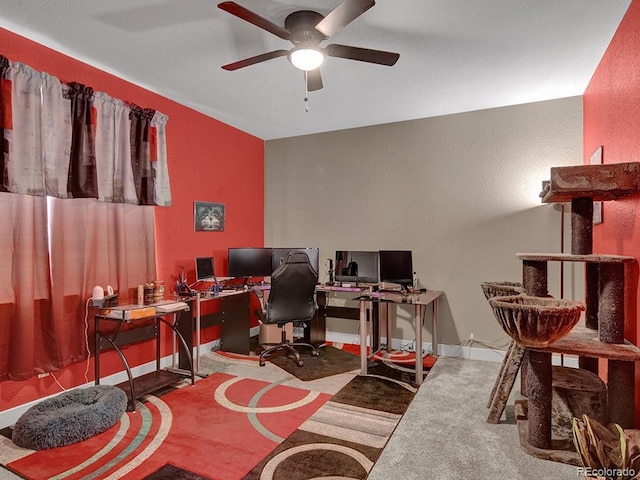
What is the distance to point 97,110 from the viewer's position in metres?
3.07

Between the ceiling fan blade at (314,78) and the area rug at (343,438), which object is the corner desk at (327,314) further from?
the ceiling fan blade at (314,78)

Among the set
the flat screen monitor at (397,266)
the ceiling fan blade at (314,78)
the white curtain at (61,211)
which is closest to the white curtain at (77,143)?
the white curtain at (61,211)

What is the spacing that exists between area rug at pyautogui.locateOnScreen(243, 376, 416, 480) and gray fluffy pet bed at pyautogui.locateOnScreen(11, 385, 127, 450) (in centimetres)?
116

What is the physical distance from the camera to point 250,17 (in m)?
2.04

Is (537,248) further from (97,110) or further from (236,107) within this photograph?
(97,110)

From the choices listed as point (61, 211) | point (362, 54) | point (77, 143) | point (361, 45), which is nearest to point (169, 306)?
point (61, 211)

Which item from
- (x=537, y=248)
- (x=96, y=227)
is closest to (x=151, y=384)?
(x=96, y=227)

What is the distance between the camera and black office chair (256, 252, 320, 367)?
3652 mm

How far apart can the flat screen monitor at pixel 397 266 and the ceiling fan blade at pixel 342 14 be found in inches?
97.7

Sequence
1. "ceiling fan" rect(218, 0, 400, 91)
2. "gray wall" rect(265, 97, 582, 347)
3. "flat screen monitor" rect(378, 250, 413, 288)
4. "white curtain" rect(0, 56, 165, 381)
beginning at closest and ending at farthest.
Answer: "ceiling fan" rect(218, 0, 400, 91), "white curtain" rect(0, 56, 165, 381), "gray wall" rect(265, 97, 582, 347), "flat screen monitor" rect(378, 250, 413, 288)

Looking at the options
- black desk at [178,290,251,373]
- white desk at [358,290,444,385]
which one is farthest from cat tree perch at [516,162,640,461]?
black desk at [178,290,251,373]

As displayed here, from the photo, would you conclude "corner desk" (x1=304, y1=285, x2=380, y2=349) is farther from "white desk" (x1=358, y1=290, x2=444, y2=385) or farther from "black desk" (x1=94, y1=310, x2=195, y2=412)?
"black desk" (x1=94, y1=310, x2=195, y2=412)

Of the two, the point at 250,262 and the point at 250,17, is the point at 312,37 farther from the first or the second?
the point at 250,262

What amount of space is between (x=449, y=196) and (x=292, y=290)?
2.09m
